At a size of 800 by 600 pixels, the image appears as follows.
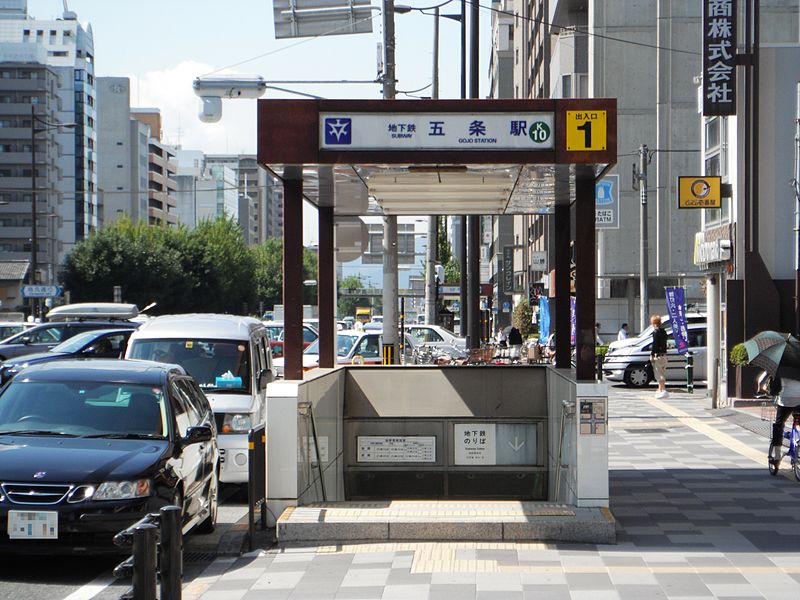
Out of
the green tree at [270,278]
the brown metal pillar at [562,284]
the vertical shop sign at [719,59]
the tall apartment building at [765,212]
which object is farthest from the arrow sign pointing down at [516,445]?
the green tree at [270,278]

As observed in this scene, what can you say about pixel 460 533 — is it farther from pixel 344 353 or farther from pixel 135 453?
pixel 344 353

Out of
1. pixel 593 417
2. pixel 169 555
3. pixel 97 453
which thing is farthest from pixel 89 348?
pixel 169 555

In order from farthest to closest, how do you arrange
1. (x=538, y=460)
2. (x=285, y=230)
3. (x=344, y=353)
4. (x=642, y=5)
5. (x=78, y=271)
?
(x=78, y=271) < (x=642, y=5) < (x=344, y=353) < (x=538, y=460) < (x=285, y=230)

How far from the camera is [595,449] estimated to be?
10047mm

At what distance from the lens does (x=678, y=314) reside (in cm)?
2780

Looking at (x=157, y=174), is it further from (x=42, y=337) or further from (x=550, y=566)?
(x=550, y=566)

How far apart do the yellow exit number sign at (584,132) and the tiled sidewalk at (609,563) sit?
11.1 feet

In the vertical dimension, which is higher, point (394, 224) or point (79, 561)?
point (394, 224)

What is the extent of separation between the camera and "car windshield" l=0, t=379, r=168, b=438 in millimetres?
9297

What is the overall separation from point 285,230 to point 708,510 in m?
4.91

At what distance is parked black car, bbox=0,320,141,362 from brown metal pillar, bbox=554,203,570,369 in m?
16.9

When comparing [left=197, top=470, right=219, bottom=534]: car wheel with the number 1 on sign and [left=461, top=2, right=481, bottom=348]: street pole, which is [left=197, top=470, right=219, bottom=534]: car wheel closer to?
the number 1 on sign

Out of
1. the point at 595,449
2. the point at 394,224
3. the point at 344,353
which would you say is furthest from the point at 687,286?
the point at 595,449

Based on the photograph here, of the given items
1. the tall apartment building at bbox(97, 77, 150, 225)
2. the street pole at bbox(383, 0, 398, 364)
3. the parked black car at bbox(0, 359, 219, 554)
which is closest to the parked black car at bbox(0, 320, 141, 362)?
the street pole at bbox(383, 0, 398, 364)
